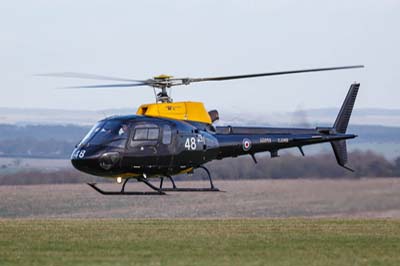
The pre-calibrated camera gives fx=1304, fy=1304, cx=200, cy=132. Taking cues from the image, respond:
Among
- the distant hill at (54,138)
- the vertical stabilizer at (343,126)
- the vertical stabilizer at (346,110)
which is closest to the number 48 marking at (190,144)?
the vertical stabilizer at (343,126)

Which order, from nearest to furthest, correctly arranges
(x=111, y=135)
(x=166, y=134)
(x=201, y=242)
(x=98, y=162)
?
1. (x=201, y=242)
2. (x=98, y=162)
3. (x=111, y=135)
4. (x=166, y=134)

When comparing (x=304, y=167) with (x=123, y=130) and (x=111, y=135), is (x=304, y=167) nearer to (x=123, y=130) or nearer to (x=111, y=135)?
(x=123, y=130)

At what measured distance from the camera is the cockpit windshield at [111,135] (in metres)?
27.2

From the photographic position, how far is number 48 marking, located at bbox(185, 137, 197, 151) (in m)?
28.4

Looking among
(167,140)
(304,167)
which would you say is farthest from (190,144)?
(304,167)

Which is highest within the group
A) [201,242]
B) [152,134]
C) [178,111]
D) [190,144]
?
[178,111]

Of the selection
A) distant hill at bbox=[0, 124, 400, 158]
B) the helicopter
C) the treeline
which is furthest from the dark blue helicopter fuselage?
distant hill at bbox=[0, 124, 400, 158]

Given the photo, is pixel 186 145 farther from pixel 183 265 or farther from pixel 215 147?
pixel 183 265

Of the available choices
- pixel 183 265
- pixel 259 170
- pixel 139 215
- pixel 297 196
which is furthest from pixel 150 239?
pixel 139 215

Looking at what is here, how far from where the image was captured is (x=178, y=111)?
2873 centimetres

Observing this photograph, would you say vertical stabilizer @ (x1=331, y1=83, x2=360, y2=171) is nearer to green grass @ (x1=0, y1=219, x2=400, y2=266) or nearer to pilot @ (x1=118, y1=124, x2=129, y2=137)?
green grass @ (x1=0, y1=219, x2=400, y2=266)

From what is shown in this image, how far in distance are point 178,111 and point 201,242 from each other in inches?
242

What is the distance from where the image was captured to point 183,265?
65.1ft

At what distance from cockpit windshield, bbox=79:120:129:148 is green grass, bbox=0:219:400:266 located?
5.63 feet
